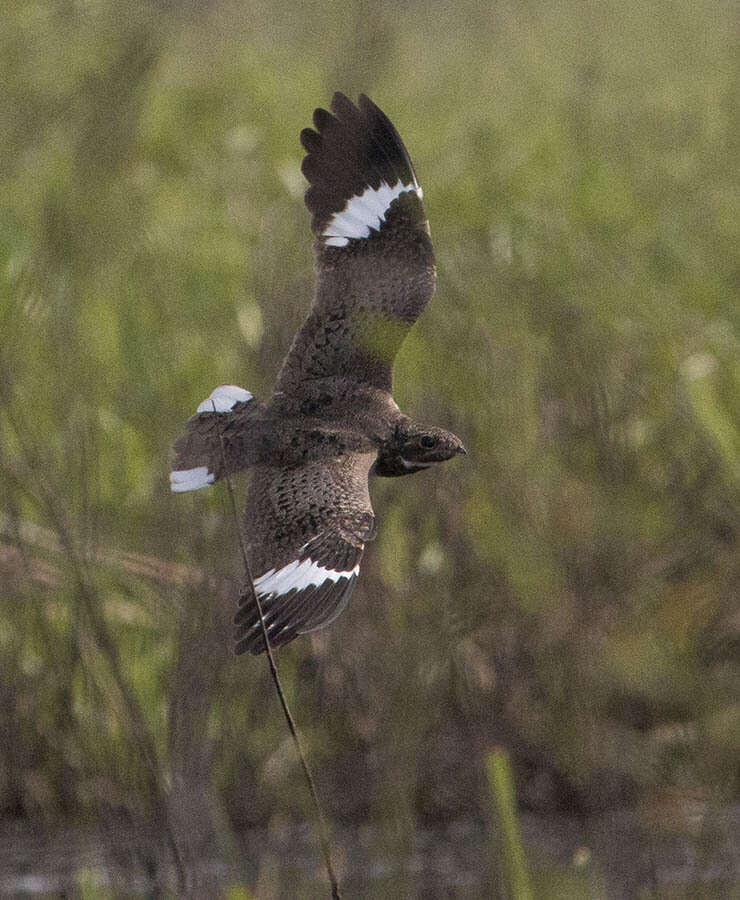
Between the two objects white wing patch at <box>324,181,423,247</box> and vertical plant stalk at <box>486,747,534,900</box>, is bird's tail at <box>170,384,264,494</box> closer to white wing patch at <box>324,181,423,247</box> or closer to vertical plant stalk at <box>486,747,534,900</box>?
white wing patch at <box>324,181,423,247</box>

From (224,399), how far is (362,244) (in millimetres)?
196

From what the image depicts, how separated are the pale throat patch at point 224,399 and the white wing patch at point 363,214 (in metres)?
0.14

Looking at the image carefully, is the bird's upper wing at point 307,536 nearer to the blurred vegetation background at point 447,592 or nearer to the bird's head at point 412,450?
the bird's head at point 412,450

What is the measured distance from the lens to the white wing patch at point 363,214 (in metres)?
0.90

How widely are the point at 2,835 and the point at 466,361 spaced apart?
91 cm

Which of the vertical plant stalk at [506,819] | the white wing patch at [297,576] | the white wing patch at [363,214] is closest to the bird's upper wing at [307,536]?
the white wing patch at [297,576]

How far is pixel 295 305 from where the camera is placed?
3.43 ft

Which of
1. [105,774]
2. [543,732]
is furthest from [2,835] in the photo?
[543,732]

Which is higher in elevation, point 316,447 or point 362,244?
point 362,244

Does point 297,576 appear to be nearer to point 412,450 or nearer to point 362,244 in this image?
point 412,450

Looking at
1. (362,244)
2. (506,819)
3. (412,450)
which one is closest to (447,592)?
(506,819)

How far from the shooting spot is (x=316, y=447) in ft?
2.41

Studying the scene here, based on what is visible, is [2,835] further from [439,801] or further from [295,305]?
[295,305]

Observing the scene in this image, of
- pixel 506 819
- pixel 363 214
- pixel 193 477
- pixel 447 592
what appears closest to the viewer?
pixel 193 477
